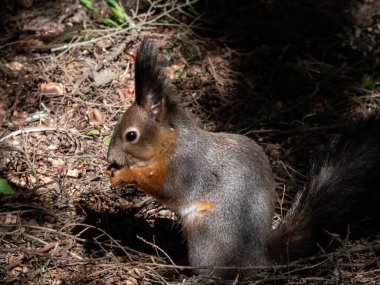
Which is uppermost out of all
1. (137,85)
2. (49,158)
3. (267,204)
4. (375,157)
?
(137,85)

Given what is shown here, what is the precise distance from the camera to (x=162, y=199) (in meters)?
3.44

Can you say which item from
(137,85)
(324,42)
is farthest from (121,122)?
(324,42)

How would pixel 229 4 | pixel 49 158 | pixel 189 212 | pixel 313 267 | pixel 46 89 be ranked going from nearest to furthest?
pixel 313 267
pixel 189 212
pixel 49 158
pixel 46 89
pixel 229 4

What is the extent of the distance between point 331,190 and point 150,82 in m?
1.05

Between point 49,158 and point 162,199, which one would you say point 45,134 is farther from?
point 162,199

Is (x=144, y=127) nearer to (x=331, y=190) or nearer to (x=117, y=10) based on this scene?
(x=331, y=190)

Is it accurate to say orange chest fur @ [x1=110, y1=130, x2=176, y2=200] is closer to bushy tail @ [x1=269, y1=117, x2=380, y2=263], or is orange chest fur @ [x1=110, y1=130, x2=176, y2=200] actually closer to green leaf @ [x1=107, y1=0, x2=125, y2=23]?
bushy tail @ [x1=269, y1=117, x2=380, y2=263]

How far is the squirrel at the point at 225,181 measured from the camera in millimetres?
3225

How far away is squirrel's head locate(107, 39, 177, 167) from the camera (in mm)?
3281

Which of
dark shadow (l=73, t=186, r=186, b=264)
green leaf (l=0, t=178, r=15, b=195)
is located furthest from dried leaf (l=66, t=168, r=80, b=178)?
green leaf (l=0, t=178, r=15, b=195)

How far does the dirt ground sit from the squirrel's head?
0.42 m

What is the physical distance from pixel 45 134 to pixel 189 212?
4.50 ft

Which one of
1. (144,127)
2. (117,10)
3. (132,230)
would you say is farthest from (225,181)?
(117,10)

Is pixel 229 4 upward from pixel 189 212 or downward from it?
upward
